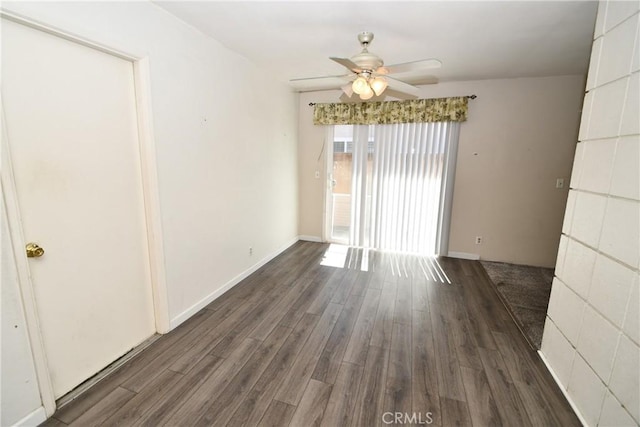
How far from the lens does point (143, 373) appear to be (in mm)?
1865

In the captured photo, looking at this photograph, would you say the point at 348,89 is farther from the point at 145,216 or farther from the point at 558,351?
the point at 558,351

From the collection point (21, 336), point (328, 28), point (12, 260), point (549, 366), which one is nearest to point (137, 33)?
point (328, 28)

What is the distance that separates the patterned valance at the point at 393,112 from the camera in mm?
3732

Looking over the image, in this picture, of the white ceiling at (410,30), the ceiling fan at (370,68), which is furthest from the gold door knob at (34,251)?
the ceiling fan at (370,68)

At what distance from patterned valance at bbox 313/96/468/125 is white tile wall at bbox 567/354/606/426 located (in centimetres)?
308

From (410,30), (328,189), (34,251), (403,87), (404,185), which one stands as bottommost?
(34,251)

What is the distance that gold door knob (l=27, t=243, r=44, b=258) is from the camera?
1.43 m

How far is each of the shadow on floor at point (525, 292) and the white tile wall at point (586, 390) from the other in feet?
1.76

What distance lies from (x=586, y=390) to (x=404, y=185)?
3.00 metres

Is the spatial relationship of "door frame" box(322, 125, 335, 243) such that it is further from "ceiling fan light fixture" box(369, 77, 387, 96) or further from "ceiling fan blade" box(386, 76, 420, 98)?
"ceiling fan light fixture" box(369, 77, 387, 96)

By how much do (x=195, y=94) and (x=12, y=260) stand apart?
1.69m

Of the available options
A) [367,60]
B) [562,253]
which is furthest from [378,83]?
[562,253]

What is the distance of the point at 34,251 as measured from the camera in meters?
1.45

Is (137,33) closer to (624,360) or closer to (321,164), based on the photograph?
(321,164)
